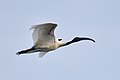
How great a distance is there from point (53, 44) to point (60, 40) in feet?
4.53

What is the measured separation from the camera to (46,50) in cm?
4312

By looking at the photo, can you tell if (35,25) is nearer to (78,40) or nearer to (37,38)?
(37,38)

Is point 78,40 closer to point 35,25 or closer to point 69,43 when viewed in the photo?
point 69,43

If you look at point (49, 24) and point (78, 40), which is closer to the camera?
point (49, 24)

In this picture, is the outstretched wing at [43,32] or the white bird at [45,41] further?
the white bird at [45,41]

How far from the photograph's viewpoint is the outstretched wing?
4116 cm

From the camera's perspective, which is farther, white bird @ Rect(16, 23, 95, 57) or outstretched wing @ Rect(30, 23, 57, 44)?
white bird @ Rect(16, 23, 95, 57)

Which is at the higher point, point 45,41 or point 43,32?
point 43,32

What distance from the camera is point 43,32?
4203cm

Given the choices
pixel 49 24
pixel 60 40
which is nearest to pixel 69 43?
pixel 60 40

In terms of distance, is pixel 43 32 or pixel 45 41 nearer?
pixel 43 32

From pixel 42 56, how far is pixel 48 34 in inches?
98.1

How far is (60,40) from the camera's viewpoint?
44.4 meters

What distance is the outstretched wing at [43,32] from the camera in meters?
41.2
